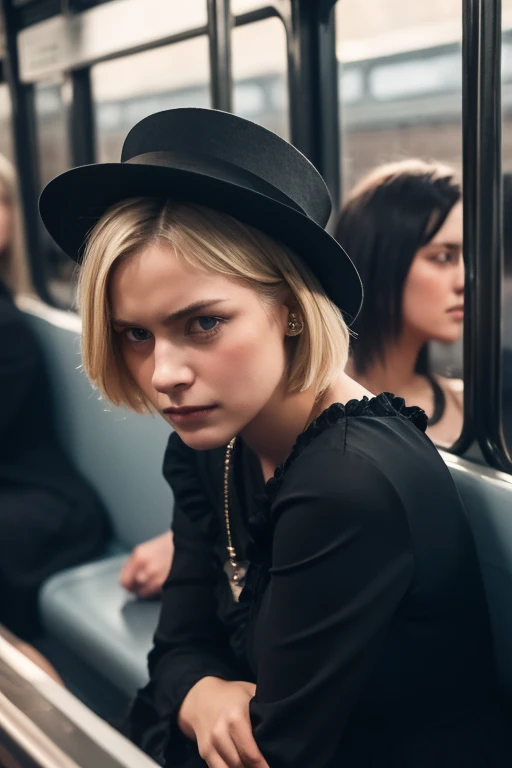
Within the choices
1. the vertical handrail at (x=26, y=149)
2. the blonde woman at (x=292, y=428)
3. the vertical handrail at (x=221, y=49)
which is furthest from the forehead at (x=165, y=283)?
the vertical handrail at (x=26, y=149)

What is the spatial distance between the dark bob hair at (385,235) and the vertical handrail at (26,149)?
1991 millimetres

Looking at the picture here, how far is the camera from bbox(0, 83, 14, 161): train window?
12.5 feet

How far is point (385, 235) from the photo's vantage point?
2.05 metres

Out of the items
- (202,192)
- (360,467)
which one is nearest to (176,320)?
(202,192)

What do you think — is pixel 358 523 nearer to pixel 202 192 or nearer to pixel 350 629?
pixel 350 629

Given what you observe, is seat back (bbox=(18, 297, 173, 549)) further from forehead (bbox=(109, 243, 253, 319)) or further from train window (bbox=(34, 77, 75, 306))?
forehead (bbox=(109, 243, 253, 319))

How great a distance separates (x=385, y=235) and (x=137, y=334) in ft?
3.02

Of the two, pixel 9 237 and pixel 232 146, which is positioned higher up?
pixel 232 146

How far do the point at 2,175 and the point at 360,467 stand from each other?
8.73ft

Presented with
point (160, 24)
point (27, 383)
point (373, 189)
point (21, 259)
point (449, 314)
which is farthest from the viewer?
point (21, 259)

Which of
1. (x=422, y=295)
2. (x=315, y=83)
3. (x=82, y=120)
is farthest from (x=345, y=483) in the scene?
(x=82, y=120)

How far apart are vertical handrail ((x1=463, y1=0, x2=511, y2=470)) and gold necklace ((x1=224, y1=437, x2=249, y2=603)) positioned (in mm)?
495

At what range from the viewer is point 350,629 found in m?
1.15

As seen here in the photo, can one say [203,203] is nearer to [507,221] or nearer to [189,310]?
[189,310]
